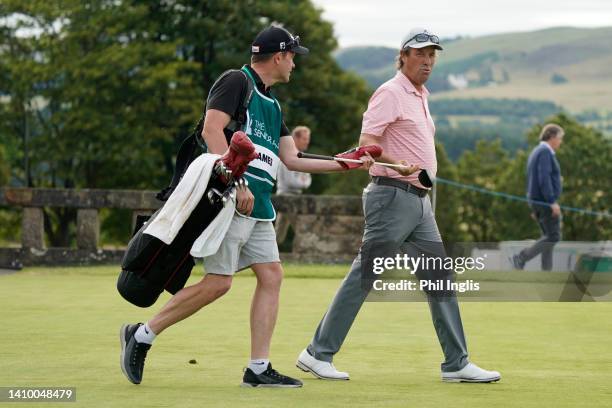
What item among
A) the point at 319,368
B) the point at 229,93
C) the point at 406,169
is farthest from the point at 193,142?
the point at 319,368

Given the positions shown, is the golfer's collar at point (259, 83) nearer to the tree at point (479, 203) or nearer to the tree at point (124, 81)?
the tree at point (124, 81)

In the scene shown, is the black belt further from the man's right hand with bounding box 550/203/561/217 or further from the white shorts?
the man's right hand with bounding box 550/203/561/217

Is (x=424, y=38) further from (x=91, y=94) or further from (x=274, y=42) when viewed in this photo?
(x=91, y=94)

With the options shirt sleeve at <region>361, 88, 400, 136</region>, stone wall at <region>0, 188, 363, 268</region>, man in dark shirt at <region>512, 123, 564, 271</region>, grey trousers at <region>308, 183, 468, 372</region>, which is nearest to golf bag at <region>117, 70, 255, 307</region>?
shirt sleeve at <region>361, 88, 400, 136</region>

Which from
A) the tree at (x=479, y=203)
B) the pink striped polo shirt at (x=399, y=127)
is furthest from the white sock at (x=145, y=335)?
the tree at (x=479, y=203)

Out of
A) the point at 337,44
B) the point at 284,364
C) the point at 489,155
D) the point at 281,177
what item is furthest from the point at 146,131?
the point at 489,155

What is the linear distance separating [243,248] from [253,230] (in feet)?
0.35

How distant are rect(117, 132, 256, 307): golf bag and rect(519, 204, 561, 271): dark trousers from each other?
10079 mm

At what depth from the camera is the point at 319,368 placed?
750 cm

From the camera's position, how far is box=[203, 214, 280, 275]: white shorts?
276 inches

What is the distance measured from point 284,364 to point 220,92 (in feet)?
6.23

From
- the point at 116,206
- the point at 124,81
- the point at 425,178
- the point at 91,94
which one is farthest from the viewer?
the point at 124,81

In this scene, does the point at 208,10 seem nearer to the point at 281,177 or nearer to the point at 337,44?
the point at 337,44

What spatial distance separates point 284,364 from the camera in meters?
8.10
